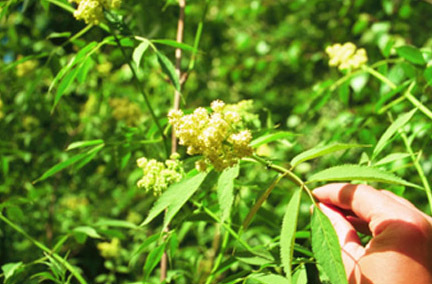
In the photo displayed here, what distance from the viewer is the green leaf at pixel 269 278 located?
117cm

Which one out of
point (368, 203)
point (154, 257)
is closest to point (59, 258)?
point (154, 257)

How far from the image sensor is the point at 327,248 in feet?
3.14

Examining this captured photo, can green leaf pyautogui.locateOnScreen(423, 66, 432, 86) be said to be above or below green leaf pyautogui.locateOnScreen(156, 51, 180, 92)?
below

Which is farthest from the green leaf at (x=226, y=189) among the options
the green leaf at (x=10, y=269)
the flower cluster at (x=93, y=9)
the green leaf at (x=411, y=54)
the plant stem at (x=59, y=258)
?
the green leaf at (x=411, y=54)

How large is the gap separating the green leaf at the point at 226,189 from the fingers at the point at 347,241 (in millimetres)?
342

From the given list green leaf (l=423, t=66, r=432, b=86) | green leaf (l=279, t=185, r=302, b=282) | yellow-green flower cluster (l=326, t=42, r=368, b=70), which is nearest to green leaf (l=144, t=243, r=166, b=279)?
green leaf (l=279, t=185, r=302, b=282)

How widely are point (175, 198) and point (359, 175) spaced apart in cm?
44

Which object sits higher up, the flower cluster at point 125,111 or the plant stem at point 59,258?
the plant stem at point 59,258

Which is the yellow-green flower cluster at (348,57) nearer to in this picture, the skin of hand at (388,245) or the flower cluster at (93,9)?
the skin of hand at (388,245)

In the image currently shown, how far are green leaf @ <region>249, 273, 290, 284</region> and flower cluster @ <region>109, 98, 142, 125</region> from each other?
258 centimetres

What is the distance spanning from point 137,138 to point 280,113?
524 cm

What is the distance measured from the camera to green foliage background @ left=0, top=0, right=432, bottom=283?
168 cm

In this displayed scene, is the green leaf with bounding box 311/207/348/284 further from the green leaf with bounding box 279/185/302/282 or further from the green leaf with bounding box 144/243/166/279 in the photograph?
the green leaf with bounding box 144/243/166/279

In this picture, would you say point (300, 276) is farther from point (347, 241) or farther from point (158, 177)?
point (158, 177)
